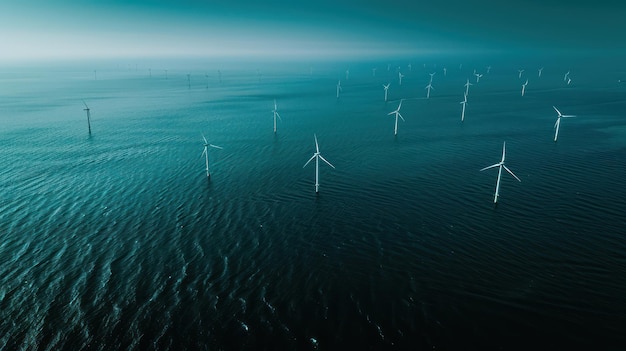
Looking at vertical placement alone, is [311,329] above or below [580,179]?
below

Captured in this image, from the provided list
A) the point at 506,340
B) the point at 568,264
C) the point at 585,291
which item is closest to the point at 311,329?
the point at 506,340

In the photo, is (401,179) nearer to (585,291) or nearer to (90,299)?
(585,291)

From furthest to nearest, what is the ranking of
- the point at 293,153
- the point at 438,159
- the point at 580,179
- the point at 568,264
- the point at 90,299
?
the point at 293,153 → the point at 438,159 → the point at 580,179 → the point at 568,264 → the point at 90,299

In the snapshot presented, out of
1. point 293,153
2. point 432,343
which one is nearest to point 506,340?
point 432,343

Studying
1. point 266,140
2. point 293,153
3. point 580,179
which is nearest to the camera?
point 580,179

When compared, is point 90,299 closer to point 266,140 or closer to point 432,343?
point 432,343

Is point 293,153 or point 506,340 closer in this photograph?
point 506,340
